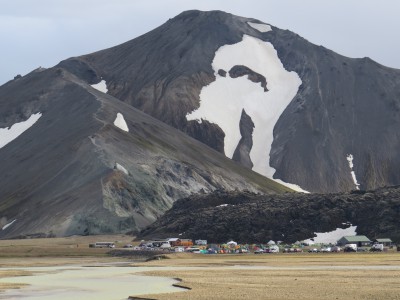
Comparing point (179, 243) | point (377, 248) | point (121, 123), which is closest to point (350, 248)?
point (377, 248)

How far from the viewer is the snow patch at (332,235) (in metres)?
122

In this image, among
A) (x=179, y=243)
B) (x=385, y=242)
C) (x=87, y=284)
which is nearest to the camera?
(x=87, y=284)

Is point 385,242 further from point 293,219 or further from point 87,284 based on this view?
point 87,284

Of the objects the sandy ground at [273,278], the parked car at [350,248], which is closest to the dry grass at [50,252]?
the sandy ground at [273,278]

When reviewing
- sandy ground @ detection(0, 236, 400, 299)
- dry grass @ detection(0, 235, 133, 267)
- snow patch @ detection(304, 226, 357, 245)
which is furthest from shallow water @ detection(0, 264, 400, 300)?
snow patch @ detection(304, 226, 357, 245)

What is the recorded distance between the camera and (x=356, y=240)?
383 feet

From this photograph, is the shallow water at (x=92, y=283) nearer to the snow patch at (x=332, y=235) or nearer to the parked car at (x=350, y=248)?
the parked car at (x=350, y=248)

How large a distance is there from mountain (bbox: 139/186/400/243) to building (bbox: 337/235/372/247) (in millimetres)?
3664

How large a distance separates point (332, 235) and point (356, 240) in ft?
23.3

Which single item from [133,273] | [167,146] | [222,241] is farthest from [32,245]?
[167,146]

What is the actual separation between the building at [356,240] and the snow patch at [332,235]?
357 centimetres

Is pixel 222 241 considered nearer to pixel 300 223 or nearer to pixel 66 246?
pixel 300 223

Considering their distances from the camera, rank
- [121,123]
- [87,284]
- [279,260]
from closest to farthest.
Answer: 1. [87,284]
2. [279,260]
3. [121,123]

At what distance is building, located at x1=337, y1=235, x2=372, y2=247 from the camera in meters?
116
